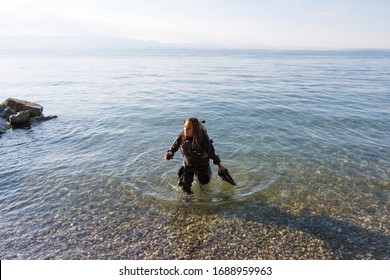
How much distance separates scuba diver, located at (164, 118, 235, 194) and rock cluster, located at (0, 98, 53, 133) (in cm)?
1729

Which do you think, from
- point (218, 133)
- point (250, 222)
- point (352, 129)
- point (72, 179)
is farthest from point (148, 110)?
point (250, 222)

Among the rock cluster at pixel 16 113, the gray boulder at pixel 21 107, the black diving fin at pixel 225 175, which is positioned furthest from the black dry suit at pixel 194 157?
the gray boulder at pixel 21 107

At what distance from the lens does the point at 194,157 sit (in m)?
9.50

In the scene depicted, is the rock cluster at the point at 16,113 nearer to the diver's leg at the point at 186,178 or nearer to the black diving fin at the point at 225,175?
the diver's leg at the point at 186,178

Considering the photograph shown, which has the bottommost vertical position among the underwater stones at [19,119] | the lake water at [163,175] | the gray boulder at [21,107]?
the lake water at [163,175]

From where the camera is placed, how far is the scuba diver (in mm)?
8813

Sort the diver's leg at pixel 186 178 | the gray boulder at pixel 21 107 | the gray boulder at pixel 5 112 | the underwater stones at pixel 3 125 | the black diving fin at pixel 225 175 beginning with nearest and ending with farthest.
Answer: the diver's leg at pixel 186 178 < the black diving fin at pixel 225 175 < the underwater stones at pixel 3 125 < the gray boulder at pixel 5 112 < the gray boulder at pixel 21 107

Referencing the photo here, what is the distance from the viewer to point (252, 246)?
8.03 meters

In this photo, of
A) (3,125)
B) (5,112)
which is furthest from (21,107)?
(3,125)

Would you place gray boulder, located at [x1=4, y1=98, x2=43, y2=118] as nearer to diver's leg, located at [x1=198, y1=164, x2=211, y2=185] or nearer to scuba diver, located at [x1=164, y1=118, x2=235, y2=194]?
scuba diver, located at [x1=164, y1=118, x2=235, y2=194]

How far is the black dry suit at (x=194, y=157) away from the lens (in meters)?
9.24

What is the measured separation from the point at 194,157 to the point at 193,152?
0.79 ft

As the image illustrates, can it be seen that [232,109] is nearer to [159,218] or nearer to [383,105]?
[383,105]

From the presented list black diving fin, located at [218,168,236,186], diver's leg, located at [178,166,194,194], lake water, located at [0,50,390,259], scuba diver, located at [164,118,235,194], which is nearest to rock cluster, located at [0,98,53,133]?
lake water, located at [0,50,390,259]
